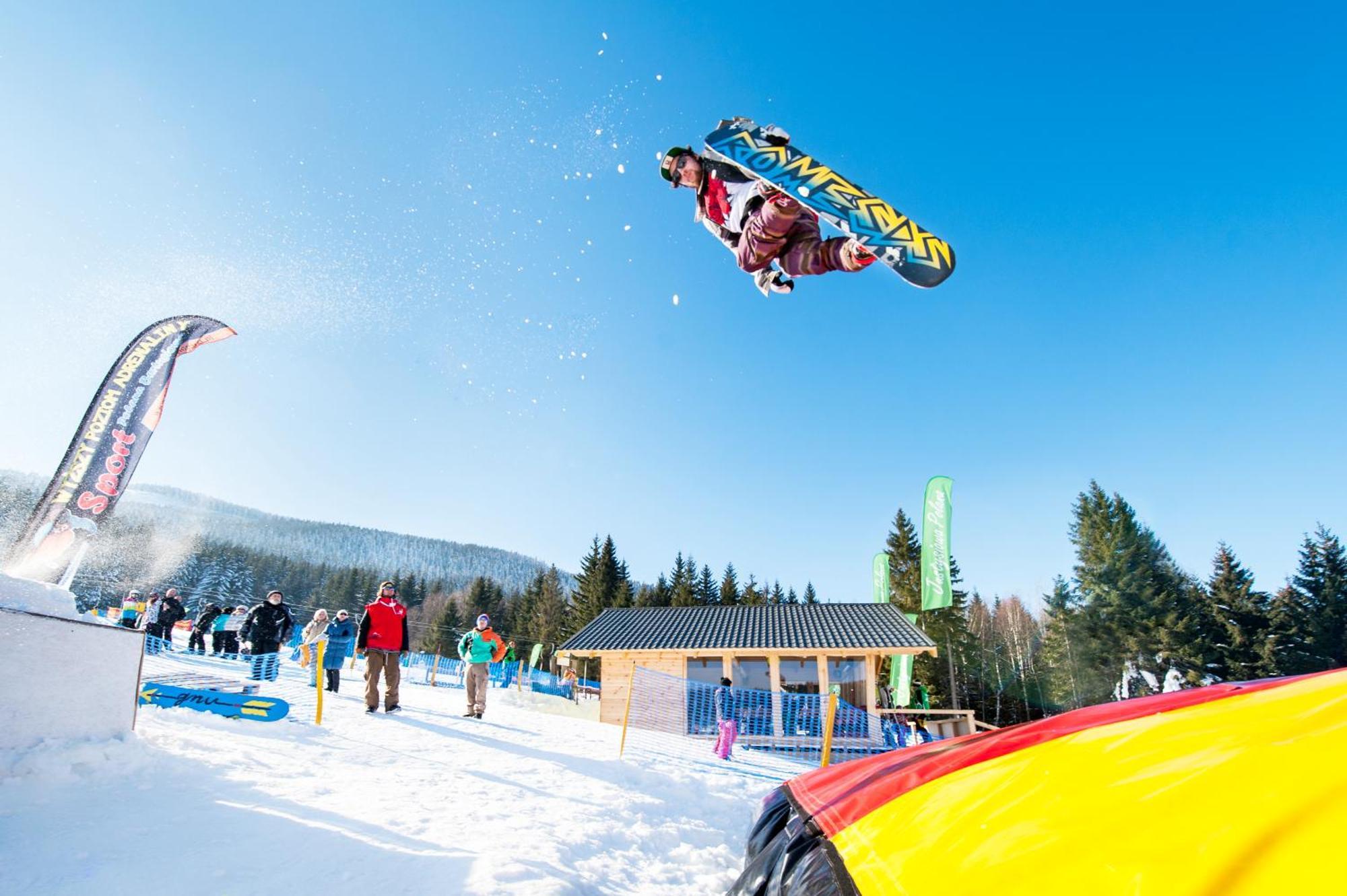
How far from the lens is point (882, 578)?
2358 cm

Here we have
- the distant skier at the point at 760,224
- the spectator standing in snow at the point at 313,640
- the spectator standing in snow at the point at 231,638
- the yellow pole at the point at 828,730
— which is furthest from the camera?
the spectator standing in snow at the point at 231,638

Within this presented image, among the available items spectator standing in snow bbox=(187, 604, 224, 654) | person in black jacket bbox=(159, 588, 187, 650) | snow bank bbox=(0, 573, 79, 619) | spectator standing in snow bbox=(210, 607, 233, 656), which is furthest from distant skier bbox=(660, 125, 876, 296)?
spectator standing in snow bbox=(187, 604, 224, 654)

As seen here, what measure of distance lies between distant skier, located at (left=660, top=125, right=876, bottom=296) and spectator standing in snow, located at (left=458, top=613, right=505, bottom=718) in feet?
22.7

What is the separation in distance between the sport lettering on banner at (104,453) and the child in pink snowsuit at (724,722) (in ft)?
36.9

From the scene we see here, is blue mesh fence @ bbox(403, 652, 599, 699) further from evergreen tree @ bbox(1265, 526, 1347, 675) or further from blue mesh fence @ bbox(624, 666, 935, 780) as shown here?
evergreen tree @ bbox(1265, 526, 1347, 675)

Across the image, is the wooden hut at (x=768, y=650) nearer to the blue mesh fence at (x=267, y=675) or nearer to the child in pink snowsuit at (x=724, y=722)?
the child in pink snowsuit at (x=724, y=722)

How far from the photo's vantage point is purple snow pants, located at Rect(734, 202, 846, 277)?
199 inches

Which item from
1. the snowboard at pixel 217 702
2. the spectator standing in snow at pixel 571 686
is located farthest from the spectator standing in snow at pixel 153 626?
the spectator standing in snow at pixel 571 686

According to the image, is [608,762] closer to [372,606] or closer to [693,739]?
[372,606]

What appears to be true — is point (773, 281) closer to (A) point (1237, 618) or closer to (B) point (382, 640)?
(B) point (382, 640)

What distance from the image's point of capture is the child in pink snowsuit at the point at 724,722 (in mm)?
10648

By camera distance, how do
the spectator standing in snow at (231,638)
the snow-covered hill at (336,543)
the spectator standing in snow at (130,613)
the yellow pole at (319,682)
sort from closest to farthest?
the yellow pole at (319,682) → the spectator standing in snow at (231,638) → the spectator standing in snow at (130,613) → the snow-covered hill at (336,543)

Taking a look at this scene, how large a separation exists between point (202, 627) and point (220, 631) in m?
1.59

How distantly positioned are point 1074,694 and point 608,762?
116 feet
